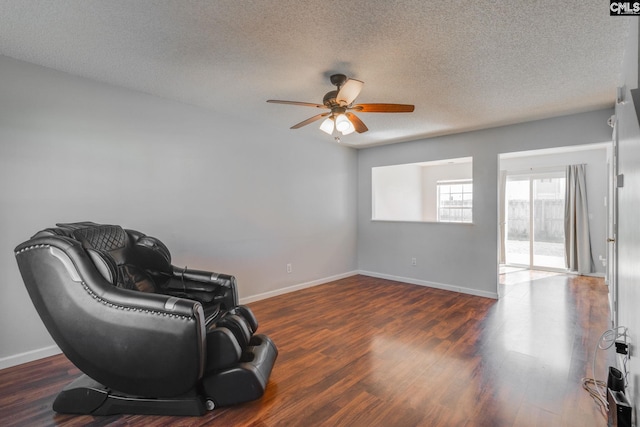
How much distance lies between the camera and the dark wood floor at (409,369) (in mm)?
1807

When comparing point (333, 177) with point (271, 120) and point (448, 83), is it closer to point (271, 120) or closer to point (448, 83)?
point (271, 120)

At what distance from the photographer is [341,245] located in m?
5.48

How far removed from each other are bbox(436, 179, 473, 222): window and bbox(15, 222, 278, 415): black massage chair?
6.49 meters

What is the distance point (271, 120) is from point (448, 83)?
2194 mm

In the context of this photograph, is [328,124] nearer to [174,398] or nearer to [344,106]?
[344,106]

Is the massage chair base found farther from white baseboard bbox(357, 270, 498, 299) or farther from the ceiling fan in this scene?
white baseboard bbox(357, 270, 498, 299)

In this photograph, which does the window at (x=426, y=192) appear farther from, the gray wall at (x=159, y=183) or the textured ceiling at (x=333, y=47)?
the textured ceiling at (x=333, y=47)

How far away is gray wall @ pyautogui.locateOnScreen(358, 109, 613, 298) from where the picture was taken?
375cm

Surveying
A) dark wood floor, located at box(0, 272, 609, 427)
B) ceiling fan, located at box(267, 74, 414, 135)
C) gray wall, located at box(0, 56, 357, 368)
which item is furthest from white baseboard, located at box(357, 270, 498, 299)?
ceiling fan, located at box(267, 74, 414, 135)

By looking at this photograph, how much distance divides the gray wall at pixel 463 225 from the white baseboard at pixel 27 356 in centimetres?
448

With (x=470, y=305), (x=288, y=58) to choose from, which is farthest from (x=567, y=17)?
(x=470, y=305)

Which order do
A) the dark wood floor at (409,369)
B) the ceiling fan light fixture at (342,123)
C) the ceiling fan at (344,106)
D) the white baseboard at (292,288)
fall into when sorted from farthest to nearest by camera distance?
the white baseboard at (292,288) → the ceiling fan light fixture at (342,123) → the ceiling fan at (344,106) → the dark wood floor at (409,369)

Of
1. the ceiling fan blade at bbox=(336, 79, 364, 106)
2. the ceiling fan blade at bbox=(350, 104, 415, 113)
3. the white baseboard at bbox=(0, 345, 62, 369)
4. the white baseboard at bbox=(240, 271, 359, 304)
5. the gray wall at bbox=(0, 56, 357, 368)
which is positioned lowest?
the white baseboard at bbox=(0, 345, 62, 369)

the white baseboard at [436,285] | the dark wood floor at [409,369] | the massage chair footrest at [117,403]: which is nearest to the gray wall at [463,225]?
the white baseboard at [436,285]
